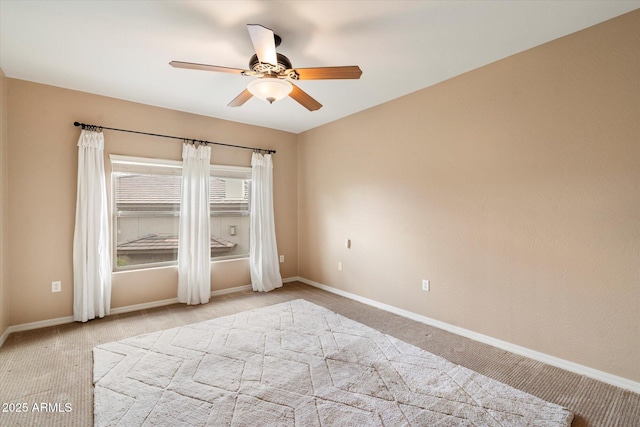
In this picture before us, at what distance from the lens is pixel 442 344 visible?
9.44 ft

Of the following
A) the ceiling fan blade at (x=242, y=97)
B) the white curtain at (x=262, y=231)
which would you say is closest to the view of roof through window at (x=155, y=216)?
the white curtain at (x=262, y=231)

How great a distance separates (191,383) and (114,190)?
272 cm

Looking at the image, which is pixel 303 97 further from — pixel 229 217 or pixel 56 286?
pixel 56 286

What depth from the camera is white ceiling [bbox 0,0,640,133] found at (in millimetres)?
2070

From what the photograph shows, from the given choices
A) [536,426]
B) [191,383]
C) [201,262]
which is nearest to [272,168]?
[201,262]

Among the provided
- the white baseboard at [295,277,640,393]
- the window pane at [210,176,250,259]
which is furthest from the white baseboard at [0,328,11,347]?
the white baseboard at [295,277,640,393]

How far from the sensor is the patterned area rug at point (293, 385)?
1.86 m

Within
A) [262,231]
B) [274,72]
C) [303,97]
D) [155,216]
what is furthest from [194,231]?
[274,72]

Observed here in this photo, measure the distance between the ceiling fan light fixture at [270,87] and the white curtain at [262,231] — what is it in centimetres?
243

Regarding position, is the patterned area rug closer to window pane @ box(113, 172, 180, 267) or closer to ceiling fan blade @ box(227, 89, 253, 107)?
window pane @ box(113, 172, 180, 267)

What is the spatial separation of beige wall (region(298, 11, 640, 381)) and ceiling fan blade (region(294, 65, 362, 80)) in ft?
4.95

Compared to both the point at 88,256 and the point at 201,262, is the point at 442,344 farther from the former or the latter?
the point at 88,256

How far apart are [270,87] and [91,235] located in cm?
276

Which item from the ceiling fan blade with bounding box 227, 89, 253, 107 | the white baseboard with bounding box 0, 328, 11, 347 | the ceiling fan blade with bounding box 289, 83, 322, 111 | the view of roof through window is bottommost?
the white baseboard with bounding box 0, 328, 11, 347
